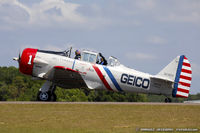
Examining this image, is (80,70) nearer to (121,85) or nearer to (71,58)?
(71,58)

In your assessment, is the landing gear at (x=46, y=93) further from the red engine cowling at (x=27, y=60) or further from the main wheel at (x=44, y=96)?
the red engine cowling at (x=27, y=60)

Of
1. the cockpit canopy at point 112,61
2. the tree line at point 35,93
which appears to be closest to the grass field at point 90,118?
the cockpit canopy at point 112,61

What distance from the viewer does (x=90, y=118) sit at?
12648mm

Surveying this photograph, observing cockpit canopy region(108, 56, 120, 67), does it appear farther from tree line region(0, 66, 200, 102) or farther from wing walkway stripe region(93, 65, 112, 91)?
tree line region(0, 66, 200, 102)

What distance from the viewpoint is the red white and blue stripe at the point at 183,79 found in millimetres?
18812

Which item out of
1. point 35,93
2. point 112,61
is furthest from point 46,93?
point 35,93

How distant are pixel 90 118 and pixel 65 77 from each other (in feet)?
17.6

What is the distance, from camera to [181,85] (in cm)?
1889

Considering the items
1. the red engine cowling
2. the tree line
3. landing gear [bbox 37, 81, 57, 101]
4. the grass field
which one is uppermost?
the red engine cowling

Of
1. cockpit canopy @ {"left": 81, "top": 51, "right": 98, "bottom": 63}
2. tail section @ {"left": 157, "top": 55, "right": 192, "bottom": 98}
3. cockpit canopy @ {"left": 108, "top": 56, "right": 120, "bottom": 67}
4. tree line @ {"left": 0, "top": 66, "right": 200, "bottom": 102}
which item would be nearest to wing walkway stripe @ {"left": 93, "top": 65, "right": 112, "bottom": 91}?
cockpit canopy @ {"left": 81, "top": 51, "right": 98, "bottom": 63}

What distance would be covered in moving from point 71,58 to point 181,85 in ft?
18.2

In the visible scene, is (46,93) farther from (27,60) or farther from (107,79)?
(107,79)

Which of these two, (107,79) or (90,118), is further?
(107,79)

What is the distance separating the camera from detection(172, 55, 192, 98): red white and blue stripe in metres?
18.8
